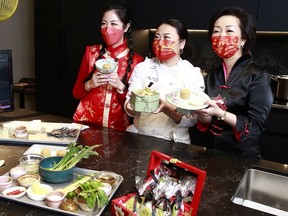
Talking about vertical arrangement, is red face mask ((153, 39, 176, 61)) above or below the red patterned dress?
above

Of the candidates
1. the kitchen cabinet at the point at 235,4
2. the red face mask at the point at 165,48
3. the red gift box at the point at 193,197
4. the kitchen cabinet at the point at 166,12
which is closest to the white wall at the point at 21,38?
the kitchen cabinet at the point at 166,12

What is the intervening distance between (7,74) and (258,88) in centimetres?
140

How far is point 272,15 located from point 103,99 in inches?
68.3

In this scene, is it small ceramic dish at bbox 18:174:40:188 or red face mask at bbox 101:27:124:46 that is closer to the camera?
small ceramic dish at bbox 18:174:40:188

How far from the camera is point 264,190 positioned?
1359 mm

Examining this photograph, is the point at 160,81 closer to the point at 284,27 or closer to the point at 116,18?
the point at 116,18

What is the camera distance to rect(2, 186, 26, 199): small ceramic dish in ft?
3.40

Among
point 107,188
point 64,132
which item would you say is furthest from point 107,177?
point 64,132

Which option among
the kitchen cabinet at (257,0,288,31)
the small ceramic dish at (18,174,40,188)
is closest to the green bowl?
the small ceramic dish at (18,174,40,188)

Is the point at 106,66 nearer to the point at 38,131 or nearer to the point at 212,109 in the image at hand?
the point at 38,131

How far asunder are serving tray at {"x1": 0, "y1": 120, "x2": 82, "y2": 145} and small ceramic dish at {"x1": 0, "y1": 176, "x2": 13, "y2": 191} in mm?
424

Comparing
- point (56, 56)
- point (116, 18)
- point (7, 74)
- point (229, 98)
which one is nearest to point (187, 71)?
point (229, 98)

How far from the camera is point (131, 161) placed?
1.39 m

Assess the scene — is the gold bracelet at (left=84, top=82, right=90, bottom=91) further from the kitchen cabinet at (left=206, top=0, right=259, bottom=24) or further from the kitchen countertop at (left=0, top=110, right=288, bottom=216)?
the kitchen cabinet at (left=206, top=0, right=259, bottom=24)
